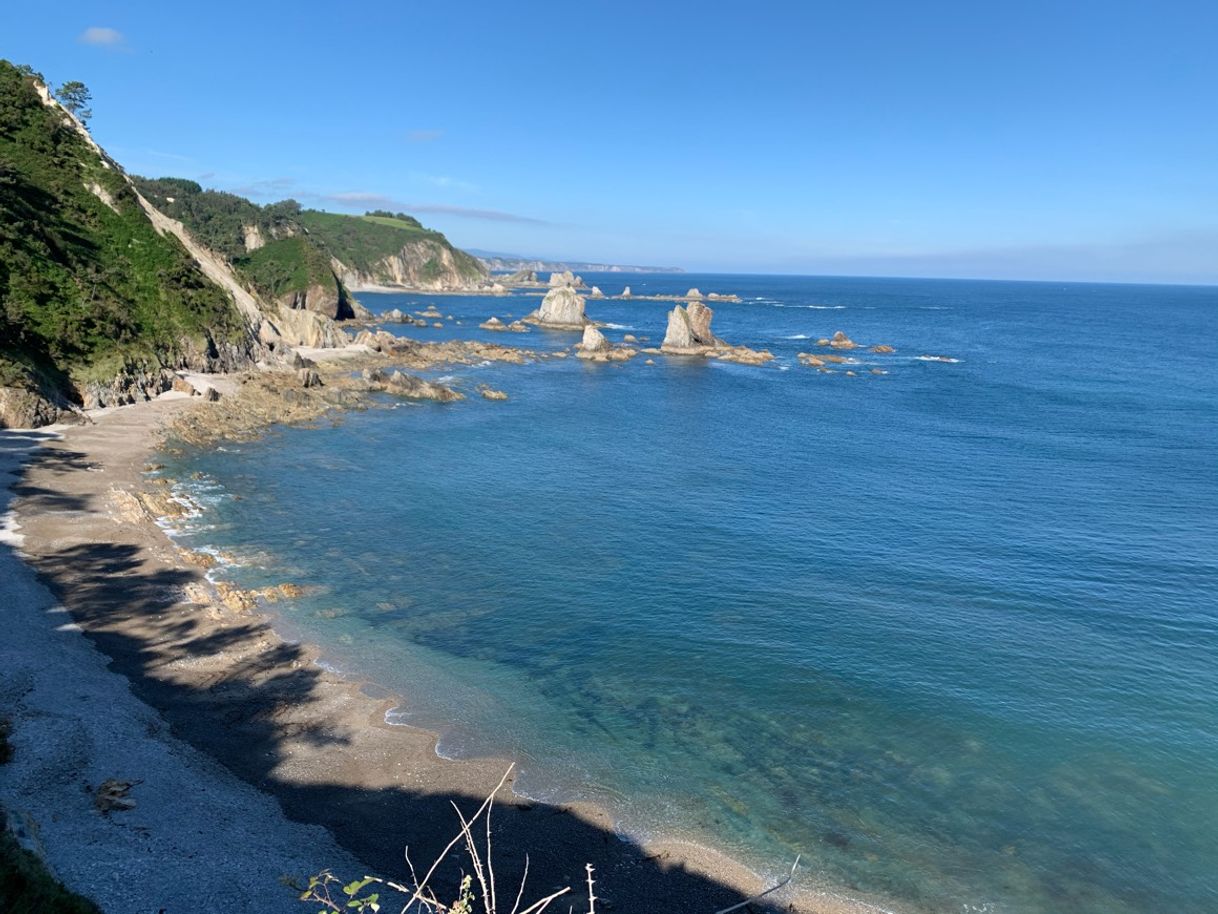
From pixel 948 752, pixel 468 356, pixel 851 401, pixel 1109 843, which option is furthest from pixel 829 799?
pixel 468 356

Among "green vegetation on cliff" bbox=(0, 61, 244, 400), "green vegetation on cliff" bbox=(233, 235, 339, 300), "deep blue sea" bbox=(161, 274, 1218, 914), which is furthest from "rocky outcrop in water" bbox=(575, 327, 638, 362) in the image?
"green vegetation on cliff" bbox=(0, 61, 244, 400)

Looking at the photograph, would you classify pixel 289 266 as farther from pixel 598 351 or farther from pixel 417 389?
pixel 417 389

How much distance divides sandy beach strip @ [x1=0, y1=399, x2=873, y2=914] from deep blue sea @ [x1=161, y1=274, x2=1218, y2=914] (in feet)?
5.35

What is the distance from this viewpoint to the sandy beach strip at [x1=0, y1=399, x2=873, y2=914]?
18.0 meters

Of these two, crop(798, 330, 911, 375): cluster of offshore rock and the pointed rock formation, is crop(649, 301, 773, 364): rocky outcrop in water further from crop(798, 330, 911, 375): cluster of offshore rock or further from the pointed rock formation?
the pointed rock formation

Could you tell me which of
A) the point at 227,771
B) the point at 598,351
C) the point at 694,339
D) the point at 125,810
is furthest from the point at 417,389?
the point at 125,810

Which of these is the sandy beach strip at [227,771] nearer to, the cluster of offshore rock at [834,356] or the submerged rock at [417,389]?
the submerged rock at [417,389]

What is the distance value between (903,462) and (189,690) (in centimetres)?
5466

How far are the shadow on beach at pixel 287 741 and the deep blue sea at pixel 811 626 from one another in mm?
1862

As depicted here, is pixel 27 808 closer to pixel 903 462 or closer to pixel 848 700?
pixel 848 700

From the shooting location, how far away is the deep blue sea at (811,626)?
22.0m

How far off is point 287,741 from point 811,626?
22.1 meters

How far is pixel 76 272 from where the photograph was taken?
212 feet

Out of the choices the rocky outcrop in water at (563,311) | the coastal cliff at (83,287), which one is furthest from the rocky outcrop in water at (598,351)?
the coastal cliff at (83,287)
